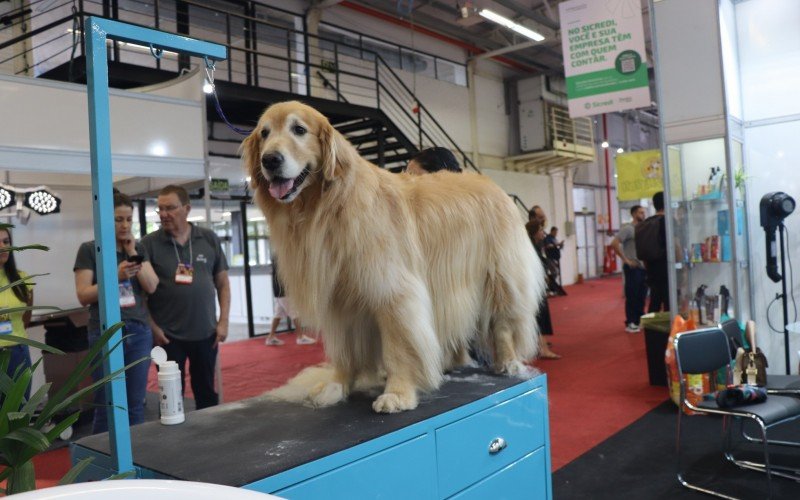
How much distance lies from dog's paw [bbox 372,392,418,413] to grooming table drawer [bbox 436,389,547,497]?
13 centimetres

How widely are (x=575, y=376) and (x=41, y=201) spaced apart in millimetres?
5632

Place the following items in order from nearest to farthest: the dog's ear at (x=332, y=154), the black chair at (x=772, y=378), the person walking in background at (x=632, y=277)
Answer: the dog's ear at (x=332, y=154), the black chair at (x=772, y=378), the person walking in background at (x=632, y=277)

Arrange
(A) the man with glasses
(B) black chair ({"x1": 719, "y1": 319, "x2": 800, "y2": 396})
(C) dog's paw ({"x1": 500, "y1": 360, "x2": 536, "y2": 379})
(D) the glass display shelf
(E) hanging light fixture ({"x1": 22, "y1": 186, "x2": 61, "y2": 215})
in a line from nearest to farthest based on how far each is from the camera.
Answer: (C) dog's paw ({"x1": 500, "y1": 360, "x2": 536, "y2": 379})
(B) black chair ({"x1": 719, "y1": 319, "x2": 800, "y2": 396})
(A) the man with glasses
(D) the glass display shelf
(E) hanging light fixture ({"x1": 22, "y1": 186, "x2": 61, "y2": 215})

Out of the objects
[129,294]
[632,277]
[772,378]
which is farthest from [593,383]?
[129,294]

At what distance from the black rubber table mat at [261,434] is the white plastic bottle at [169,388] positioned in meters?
0.03

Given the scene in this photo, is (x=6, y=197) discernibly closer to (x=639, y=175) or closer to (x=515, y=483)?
(x=515, y=483)

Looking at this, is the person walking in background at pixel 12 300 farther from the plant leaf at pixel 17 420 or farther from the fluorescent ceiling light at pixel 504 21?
the fluorescent ceiling light at pixel 504 21

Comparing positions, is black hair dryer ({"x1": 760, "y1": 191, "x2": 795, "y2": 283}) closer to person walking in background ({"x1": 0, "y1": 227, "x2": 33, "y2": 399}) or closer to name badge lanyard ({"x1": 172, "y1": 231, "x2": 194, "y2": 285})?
name badge lanyard ({"x1": 172, "y1": 231, "x2": 194, "y2": 285})

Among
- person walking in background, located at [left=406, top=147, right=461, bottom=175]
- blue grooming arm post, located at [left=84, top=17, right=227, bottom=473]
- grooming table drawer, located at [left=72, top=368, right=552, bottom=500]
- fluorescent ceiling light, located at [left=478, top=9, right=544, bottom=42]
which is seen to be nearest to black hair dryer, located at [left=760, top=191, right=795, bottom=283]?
person walking in background, located at [left=406, top=147, right=461, bottom=175]

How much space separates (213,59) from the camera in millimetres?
1740

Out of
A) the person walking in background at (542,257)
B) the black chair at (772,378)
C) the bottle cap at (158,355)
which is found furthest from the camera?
the person walking in background at (542,257)

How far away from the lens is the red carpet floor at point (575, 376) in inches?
163

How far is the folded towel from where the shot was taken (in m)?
3.16

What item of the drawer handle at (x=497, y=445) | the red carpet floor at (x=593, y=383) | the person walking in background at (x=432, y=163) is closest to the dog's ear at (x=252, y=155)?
the drawer handle at (x=497, y=445)
